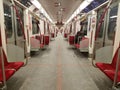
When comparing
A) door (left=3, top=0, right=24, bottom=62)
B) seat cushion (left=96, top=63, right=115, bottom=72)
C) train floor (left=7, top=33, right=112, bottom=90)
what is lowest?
train floor (left=7, top=33, right=112, bottom=90)

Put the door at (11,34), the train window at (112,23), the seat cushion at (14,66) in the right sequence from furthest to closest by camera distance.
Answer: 1. the train window at (112,23)
2. the door at (11,34)
3. the seat cushion at (14,66)

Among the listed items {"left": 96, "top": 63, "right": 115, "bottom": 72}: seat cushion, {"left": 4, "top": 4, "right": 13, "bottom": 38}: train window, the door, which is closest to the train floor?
{"left": 96, "top": 63, "right": 115, "bottom": 72}: seat cushion

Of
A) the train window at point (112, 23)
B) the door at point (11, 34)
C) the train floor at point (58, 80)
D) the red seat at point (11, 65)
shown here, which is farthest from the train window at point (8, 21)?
the train window at point (112, 23)

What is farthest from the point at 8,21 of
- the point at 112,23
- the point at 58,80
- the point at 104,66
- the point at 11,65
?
the point at 112,23

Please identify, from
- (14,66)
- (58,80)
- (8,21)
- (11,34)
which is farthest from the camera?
(11,34)

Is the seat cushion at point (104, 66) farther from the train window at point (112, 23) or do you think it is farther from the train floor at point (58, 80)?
the train window at point (112, 23)

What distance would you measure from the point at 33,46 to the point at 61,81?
2.98 metres

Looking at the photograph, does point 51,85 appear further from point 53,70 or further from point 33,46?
point 33,46

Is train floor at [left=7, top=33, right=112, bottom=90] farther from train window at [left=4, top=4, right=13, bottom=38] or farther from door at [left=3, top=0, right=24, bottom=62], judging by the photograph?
train window at [left=4, top=4, right=13, bottom=38]

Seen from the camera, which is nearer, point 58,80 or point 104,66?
point 104,66

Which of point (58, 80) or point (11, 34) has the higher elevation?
point (11, 34)

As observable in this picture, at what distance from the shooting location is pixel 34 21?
23.0 feet

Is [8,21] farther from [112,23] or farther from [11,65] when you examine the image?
[112,23]

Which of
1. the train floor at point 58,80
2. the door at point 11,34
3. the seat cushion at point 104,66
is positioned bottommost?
the train floor at point 58,80
